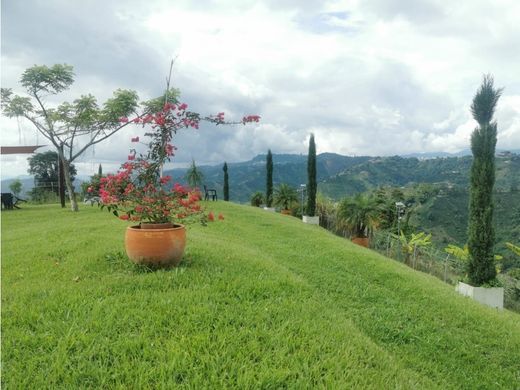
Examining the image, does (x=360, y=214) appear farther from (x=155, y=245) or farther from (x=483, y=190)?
(x=155, y=245)

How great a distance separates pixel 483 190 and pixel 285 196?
1450 centimetres

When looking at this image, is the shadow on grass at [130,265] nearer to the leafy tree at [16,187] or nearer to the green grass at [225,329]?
the green grass at [225,329]

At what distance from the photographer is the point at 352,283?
6.34 meters

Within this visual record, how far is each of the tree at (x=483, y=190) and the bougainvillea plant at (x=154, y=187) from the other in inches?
273

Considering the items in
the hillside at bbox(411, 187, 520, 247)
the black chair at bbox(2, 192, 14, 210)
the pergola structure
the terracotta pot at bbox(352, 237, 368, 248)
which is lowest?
the hillside at bbox(411, 187, 520, 247)

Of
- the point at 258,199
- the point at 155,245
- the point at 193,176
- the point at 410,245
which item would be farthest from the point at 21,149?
the point at 410,245

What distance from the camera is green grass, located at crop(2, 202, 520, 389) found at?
2.66 meters

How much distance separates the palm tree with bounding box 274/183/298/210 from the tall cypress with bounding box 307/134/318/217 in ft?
13.6

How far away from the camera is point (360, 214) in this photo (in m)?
17.2

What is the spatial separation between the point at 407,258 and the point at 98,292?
13581mm

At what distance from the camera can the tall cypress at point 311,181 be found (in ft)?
60.5

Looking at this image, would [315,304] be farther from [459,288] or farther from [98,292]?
[459,288]

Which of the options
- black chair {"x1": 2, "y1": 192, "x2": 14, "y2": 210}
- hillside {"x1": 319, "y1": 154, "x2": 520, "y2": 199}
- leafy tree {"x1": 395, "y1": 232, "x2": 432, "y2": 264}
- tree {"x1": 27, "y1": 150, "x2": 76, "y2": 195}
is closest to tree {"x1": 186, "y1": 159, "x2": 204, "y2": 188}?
black chair {"x1": 2, "y1": 192, "x2": 14, "y2": 210}

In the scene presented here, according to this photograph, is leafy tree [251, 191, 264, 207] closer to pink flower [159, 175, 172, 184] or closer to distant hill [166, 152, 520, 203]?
pink flower [159, 175, 172, 184]
